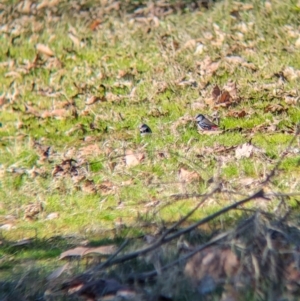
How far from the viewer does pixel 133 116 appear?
282 inches

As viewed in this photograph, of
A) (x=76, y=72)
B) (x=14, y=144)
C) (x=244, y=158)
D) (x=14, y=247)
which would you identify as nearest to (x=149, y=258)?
(x=14, y=247)

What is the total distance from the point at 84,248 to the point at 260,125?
102 inches

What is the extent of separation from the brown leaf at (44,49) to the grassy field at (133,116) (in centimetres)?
2

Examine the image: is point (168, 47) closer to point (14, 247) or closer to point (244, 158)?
point (244, 158)

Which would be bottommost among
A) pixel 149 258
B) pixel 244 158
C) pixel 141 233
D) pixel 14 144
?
pixel 14 144

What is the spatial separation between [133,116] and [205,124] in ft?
2.63

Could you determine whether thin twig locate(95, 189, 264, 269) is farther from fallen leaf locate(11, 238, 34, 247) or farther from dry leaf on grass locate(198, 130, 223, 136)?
dry leaf on grass locate(198, 130, 223, 136)

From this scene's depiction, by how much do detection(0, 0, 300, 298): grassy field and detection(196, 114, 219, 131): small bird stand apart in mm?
72

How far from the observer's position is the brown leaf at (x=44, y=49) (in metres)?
8.36

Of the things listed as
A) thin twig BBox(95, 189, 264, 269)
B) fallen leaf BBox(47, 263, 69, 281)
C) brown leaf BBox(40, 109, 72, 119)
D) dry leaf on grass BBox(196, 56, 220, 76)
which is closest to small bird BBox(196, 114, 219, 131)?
dry leaf on grass BBox(196, 56, 220, 76)

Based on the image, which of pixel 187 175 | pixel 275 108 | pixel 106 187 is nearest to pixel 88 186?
pixel 106 187

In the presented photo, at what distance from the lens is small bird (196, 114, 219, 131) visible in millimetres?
6703

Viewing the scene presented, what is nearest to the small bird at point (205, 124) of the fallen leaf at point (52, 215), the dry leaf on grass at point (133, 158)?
the dry leaf on grass at point (133, 158)

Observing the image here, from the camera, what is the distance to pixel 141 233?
475 cm
